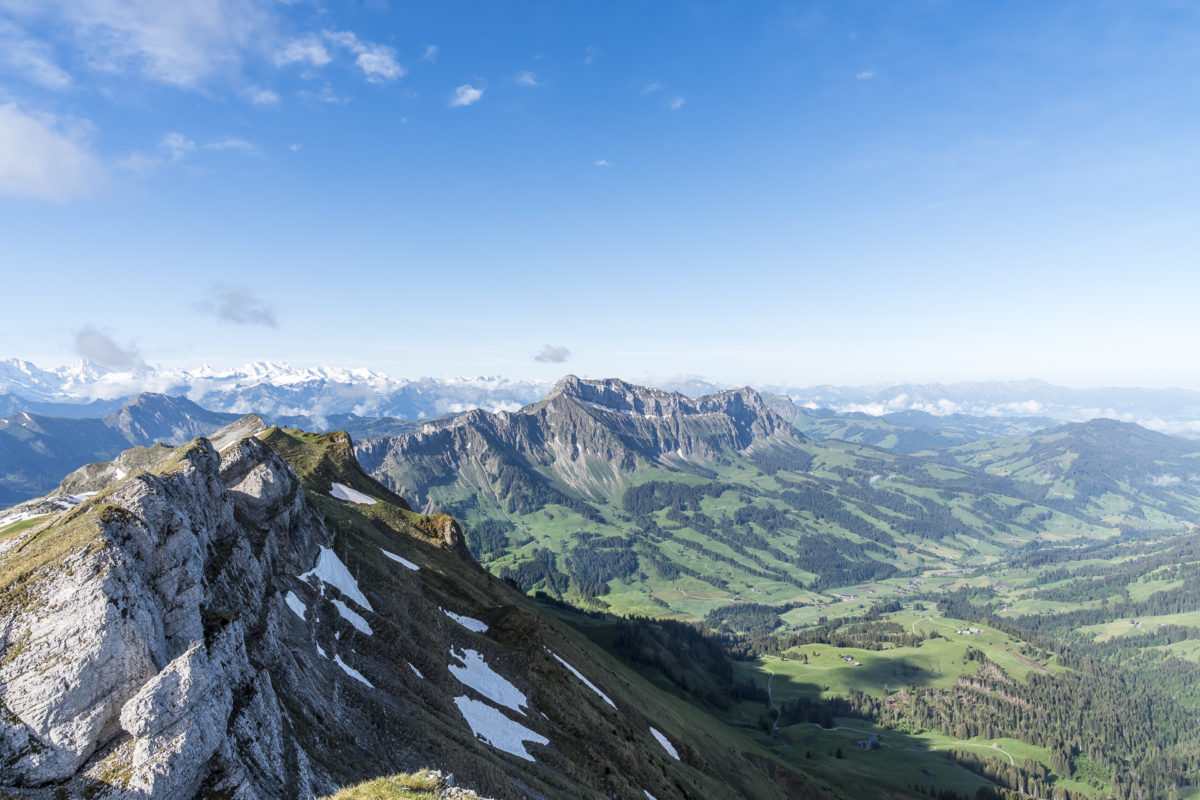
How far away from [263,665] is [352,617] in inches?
745

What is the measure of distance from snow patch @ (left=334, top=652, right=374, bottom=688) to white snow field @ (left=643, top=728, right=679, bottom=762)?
2146 inches

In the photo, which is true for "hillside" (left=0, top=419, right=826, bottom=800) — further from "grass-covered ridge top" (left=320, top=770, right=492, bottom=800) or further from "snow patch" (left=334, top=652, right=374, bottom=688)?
"grass-covered ridge top" (left=320, top=770, right=492, bottom=800)

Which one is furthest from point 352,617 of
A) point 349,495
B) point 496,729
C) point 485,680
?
point 349,495

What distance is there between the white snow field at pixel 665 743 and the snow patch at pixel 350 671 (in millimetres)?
54497

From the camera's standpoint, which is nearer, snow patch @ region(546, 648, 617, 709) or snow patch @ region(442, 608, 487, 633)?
snow patch @ region(442, 608, 487, 633)

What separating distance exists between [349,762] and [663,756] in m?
54.2

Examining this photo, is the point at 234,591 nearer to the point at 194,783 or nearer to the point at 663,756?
the point at 194,783

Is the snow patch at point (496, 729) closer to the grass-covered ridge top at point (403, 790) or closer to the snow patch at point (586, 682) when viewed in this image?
the snow patch at point (586, 682)

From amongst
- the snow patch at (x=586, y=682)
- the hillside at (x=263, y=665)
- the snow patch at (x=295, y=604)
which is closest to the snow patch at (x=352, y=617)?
the hillside at (x=263, y=665)

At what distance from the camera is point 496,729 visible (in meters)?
46.8

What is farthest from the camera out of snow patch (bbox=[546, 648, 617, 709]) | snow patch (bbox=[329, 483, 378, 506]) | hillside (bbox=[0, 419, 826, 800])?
snow patch (bbox=[329, 483, 378, 506])

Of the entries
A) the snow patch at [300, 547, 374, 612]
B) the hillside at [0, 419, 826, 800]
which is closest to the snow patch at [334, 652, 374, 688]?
the hillside at [0, 419, 826, 800]

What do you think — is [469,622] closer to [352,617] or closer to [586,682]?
[352,617]

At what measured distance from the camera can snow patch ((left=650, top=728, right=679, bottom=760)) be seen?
254 feet
